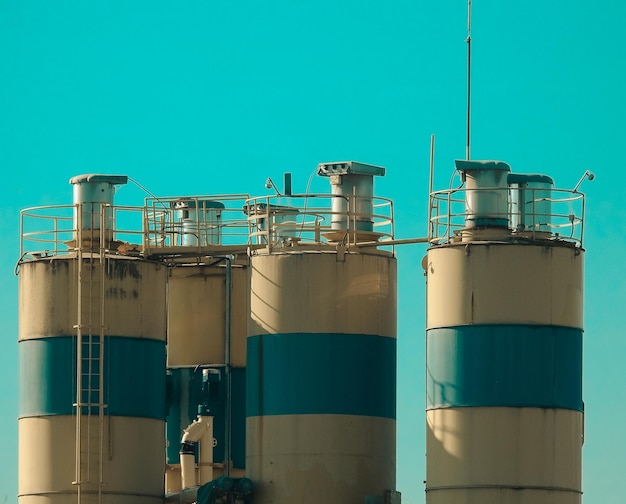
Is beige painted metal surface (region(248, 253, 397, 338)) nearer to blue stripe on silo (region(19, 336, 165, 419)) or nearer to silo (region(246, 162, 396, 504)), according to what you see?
silo (region(246, 162, 396, 504))

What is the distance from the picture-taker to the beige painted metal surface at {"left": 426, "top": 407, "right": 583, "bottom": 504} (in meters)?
63.3

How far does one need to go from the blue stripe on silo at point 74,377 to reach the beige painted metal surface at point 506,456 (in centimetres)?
990

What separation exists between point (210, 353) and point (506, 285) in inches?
465

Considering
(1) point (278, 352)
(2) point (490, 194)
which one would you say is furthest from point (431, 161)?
(1) point (278, 352)

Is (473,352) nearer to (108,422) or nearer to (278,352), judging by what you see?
(278,352)

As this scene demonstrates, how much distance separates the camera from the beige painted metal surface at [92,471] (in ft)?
226

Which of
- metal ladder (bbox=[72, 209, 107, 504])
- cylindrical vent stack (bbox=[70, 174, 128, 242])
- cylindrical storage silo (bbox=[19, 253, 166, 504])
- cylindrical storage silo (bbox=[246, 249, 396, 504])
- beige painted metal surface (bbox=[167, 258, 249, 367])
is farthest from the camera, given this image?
beige painted metal surface (bbox=[167, 258, 249, 367])

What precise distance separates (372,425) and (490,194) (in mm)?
7297

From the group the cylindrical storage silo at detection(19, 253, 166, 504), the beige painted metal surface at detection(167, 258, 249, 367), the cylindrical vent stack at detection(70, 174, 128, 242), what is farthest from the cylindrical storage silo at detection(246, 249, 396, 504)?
the cylindrical vent stack at detection(70, 174, 128, 242)

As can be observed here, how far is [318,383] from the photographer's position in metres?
67.2

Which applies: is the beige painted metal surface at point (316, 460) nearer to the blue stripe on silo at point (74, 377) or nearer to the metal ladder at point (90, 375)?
the blue stripe on silo at point (74, 377)

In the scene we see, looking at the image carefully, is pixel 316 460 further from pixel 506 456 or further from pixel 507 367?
pixel 507 367

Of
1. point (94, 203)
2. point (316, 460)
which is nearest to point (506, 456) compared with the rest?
point (316, 460)

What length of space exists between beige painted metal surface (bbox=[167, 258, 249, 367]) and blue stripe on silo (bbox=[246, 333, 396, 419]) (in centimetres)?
434
